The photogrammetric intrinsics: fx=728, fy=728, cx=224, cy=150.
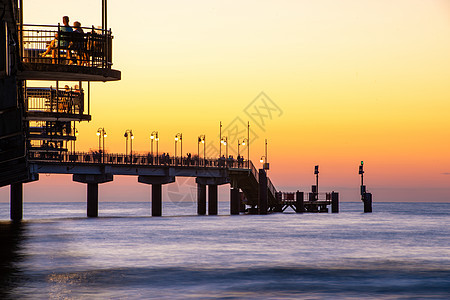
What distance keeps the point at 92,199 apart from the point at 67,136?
37.9 m

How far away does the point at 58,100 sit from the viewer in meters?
44.0

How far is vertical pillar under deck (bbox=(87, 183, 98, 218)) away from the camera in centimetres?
9538

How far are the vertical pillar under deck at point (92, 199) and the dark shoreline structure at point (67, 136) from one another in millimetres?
131

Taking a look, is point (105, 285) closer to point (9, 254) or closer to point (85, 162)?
point (9, 254)

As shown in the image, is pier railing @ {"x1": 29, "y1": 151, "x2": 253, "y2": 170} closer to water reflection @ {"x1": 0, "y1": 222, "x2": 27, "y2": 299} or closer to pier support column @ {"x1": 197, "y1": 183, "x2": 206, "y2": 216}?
pier support column @ {"x1": 197, "y1": 183, "x2": 206, "y2": 216}

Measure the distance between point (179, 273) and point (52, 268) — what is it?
5616 mm

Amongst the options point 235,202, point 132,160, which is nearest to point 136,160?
point 132,160

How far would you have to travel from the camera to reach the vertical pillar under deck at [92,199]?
95.4 metres

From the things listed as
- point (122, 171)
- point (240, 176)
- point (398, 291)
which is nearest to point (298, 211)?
point (240, 176)

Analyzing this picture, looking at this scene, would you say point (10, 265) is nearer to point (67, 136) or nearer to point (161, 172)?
point (67, 136)

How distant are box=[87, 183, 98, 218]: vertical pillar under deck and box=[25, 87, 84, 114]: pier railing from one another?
48703mm

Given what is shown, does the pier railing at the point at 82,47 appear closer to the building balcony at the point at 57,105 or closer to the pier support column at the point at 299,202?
the building balcony at the point at 57,105

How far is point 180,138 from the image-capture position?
118 meters

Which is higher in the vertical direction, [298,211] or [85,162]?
[85,162]
